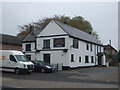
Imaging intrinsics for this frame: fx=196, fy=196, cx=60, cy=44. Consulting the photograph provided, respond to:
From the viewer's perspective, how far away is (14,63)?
22.0m

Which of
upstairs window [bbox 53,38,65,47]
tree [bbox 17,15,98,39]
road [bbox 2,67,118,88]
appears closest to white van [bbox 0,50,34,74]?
road [bbox 2,67,118,88]

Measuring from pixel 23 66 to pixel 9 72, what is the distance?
8.74ft

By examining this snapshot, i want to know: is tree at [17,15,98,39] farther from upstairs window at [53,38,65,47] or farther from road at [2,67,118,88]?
road at [2,67,118,88]

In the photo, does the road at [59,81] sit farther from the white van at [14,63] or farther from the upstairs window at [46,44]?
the upstairs window at [46,44]

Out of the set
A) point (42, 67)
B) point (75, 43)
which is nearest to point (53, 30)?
point (75, 43)

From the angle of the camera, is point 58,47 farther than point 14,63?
Yes

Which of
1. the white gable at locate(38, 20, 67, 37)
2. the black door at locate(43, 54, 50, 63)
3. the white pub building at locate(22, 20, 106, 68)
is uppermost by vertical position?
the white gable at locate(38, 20, 67, 37)

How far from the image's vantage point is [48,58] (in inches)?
1256

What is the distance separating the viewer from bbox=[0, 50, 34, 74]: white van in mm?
A: 21766

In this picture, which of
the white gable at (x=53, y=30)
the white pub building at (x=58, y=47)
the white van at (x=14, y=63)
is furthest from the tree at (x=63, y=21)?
the white van at (x=14, y=63)

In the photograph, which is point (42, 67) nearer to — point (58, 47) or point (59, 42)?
point (58, 47)

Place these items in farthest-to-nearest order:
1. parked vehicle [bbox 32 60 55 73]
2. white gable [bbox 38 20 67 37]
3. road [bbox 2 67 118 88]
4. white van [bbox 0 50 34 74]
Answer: white gable [bbox 38 20 67 37], parked vehicle [bbox 32 60 55 73], white van [bbox 0 50 34 74], road [bbox 2 67 118 88]

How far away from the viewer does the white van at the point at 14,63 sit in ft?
71.4

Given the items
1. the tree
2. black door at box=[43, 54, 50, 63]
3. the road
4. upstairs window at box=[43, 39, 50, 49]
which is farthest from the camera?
the tree
